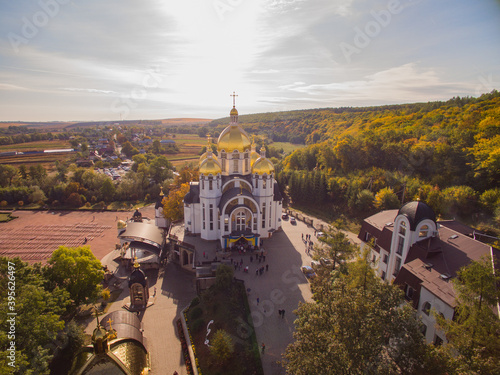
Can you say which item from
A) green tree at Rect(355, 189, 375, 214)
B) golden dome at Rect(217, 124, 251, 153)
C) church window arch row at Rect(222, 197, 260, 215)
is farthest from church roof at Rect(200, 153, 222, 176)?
green tree at Rect(355, 189, 375, 214)

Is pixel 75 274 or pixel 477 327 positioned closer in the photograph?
pixel 477 327

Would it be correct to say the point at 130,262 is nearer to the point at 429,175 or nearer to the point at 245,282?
the point at 245,282

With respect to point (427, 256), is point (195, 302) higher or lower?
lower

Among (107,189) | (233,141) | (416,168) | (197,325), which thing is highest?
(233,141)

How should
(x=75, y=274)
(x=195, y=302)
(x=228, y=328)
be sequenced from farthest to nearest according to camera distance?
(x=195, y=302) → (x=75, y=274) → (x=228, y=328)

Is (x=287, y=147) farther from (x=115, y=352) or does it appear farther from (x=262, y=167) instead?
(x=115, y=352)

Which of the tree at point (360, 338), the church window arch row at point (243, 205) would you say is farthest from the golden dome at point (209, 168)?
the tree at point (360, 338)

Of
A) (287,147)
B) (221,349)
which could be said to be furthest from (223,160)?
(287,147)
